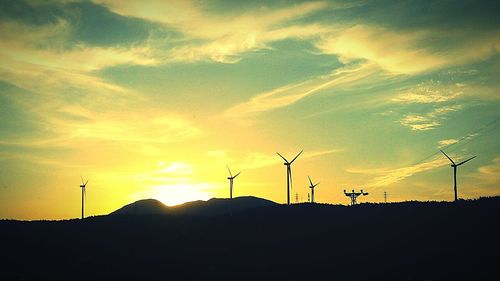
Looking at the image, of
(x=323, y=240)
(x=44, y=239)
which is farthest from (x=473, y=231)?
(x=44, y=239)

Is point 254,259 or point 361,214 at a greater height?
point 361,214

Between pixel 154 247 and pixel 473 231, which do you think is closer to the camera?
pixel 473 231

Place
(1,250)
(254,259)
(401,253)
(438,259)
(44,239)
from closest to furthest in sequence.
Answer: (438,259) → (401,253) → (254,259) → (1,250) → (44,239)

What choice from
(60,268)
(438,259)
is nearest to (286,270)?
(438,259)

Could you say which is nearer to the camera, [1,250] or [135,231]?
[1,250]

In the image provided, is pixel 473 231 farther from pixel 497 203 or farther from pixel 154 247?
pixel 154 247

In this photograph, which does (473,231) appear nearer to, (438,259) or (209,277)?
(438,259)

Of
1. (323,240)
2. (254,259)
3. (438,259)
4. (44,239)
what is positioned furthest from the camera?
(44,239)
